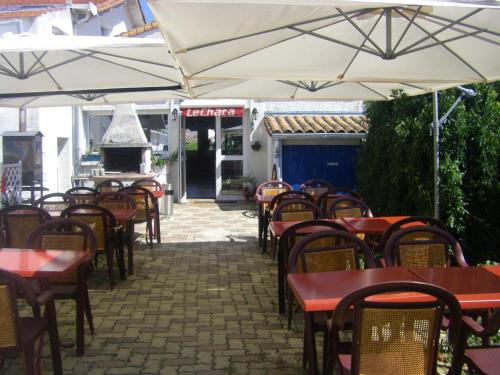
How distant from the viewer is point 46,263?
342 centimetres

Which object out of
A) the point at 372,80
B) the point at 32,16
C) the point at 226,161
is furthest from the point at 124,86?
the point at 226,161

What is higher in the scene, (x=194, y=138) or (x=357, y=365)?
(x=194, y=138)

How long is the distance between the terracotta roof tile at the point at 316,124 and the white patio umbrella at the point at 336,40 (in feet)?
19.2

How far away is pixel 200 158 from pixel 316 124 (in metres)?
3.72

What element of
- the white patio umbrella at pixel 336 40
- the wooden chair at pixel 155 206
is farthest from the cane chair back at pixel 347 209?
the wooden chair at pixel 155 206

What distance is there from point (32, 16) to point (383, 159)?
7.70 meters

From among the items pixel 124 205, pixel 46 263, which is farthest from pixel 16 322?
pixel 124 205

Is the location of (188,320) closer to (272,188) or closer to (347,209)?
(347,209)

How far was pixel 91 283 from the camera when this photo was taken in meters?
5.78

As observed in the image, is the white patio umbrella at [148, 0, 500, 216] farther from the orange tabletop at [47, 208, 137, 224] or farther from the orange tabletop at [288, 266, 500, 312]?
the orange tabletop at [47, 208, 137, 224]

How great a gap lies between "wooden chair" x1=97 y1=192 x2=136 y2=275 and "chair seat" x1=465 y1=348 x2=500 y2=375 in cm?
429

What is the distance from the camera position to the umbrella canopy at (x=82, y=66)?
16.0 feet

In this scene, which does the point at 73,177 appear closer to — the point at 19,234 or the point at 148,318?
the point at 19,234

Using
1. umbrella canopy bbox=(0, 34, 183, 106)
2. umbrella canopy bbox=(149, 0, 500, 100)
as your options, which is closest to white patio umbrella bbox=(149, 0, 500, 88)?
umbrella canopy bbox=(149, 0, 500, 100)
